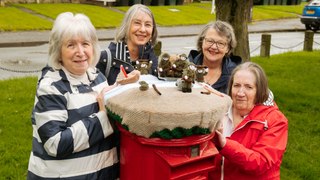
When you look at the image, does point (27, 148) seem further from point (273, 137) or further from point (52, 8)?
point (52, 8)

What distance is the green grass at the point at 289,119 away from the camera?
4504 millimetres

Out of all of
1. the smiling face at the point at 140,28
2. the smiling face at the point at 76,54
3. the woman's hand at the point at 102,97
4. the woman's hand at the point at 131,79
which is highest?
the smiling face at the point at 140,28

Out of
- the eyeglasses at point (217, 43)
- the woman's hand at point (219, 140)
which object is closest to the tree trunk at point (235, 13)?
the eyeglasses at point (217, 43)

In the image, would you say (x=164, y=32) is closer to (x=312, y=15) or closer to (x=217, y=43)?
(x=312, y=15)

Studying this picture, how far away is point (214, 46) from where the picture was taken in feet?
9.52

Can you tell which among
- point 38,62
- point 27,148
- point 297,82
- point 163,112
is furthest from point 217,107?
point 38,62

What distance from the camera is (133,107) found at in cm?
173

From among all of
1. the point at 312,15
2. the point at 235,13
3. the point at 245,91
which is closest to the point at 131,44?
the point at 245,91

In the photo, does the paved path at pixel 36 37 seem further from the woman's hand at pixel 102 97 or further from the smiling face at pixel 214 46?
the woman's hand at pixel 102 97

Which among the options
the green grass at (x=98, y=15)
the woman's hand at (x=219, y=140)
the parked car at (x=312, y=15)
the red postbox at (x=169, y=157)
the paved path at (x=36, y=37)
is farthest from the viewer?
the parked car at (x=312, y=15)

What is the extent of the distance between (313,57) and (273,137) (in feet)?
32.1

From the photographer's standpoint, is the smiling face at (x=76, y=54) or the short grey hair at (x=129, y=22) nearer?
the smiling face at (x=76, y=54)

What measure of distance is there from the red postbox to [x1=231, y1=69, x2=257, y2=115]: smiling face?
20.6 inches

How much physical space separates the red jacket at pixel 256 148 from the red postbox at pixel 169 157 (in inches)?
12.3
